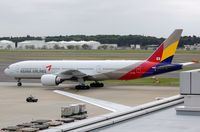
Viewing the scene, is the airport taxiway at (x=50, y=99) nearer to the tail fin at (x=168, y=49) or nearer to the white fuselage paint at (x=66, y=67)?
the white fuselage paint at (x=66, y=67)

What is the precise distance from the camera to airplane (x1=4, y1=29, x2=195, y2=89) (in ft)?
169

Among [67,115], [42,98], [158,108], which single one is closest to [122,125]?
[158,108]

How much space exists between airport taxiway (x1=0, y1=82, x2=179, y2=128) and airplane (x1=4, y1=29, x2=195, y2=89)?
153 centimetres

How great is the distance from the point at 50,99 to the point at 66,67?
12.3 meters

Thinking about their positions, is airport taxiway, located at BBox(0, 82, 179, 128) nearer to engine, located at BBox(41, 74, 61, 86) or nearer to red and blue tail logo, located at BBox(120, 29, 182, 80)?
engine, located at BBox(41, 74, 61, 86)

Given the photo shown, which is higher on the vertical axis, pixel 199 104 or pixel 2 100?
pixel 199 104

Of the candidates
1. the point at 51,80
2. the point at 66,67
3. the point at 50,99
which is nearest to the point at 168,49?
the point at 66,67

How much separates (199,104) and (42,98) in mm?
31060

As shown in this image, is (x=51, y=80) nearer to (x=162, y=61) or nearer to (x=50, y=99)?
(x=50, y=99)

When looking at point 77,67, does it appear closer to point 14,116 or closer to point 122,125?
point 14,116

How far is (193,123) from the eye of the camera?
13.8 m

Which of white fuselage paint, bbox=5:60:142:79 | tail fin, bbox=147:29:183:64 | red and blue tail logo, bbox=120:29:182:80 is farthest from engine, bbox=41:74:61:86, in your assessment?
tail fin, bbox=147:29:183:64

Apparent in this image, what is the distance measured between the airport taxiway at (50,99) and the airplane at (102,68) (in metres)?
1.53

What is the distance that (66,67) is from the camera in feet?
181
